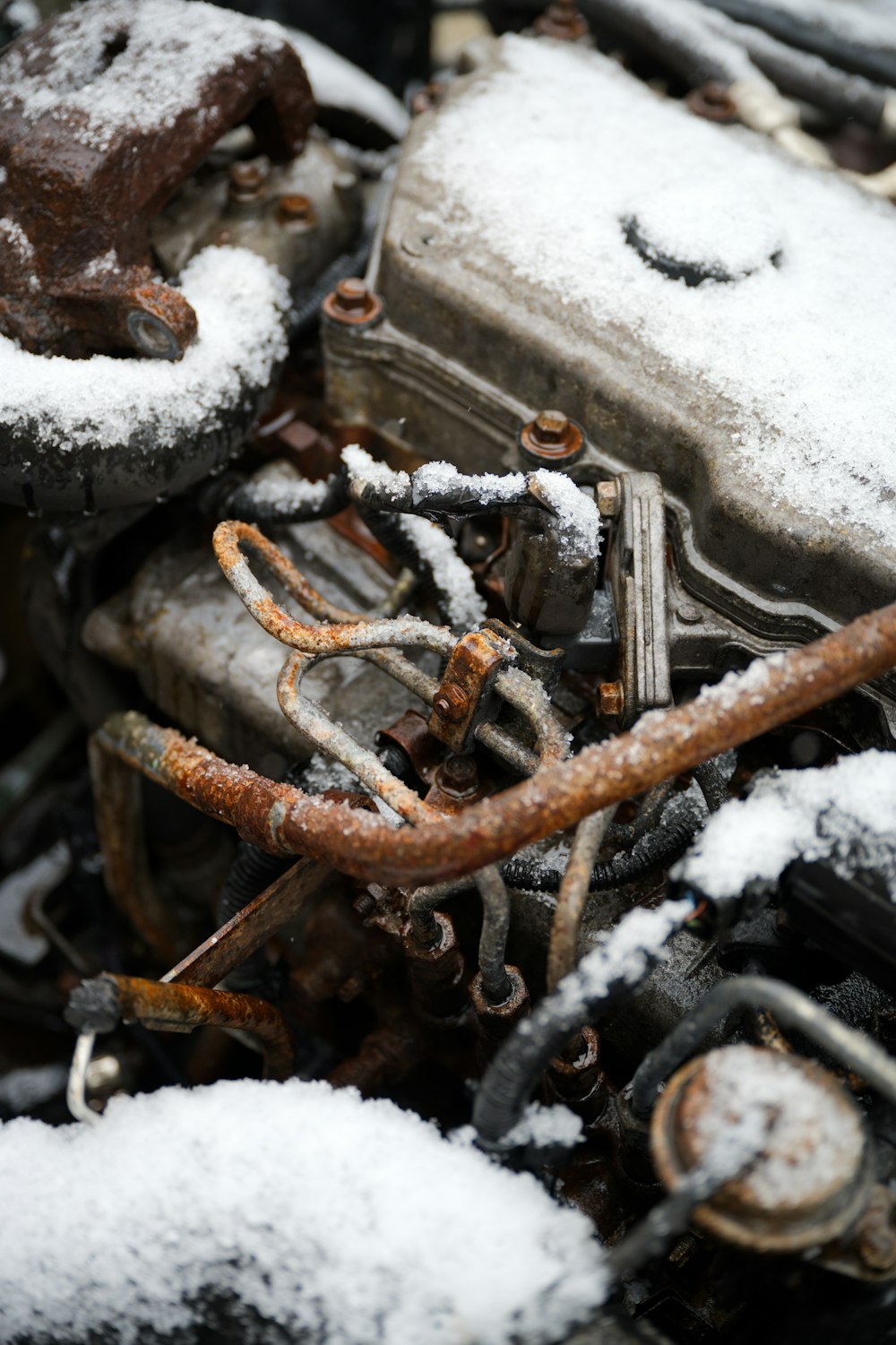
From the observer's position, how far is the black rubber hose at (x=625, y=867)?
1206 mm

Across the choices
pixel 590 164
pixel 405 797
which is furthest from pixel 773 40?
pixel 405 797

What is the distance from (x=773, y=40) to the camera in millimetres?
2301

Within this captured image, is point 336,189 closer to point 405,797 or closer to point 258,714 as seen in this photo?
point 258,714

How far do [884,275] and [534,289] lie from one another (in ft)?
1.70

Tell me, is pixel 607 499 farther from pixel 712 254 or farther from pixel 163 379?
pixel 163 379

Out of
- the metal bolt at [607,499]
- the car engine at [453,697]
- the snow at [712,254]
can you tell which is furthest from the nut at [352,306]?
the metal bolt at [607,499]

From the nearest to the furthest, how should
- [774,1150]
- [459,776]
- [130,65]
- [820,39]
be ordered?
[774,1150] < [459,776] < [130,65] < [820,39]

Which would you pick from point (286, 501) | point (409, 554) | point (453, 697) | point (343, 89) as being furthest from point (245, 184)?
point (453, 697)

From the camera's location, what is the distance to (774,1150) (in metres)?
0.79

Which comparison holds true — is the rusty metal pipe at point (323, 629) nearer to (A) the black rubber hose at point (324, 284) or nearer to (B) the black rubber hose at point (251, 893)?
(B) the black rubber hose at point (251, 893)

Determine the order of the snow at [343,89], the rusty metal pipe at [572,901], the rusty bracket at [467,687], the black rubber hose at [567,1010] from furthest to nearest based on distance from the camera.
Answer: the snow at [343,89], the rusty bracket at [467,687], the rusty metal pipe at [572,901], the black rubber hose at [567,1010]

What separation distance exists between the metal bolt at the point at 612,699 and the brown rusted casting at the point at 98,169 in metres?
0.75

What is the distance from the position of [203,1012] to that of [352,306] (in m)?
1.04

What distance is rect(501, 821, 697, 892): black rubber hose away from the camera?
1.21 meters
